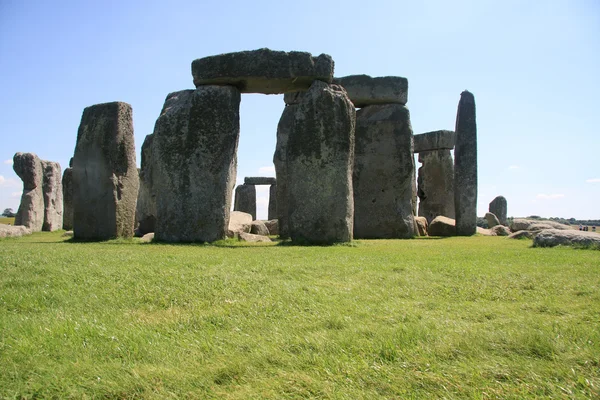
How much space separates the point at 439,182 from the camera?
2027 cm

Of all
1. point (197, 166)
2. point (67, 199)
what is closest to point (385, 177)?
point (197, 166)

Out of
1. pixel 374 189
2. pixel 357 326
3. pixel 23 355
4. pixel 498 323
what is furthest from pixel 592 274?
pixel 374 189

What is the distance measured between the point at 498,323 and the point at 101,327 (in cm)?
267

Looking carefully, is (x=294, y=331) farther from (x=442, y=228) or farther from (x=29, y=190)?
(x=29, y=190)

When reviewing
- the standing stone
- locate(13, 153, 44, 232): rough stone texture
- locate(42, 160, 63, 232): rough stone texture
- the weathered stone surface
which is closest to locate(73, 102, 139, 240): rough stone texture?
locate(13, 153, 44, 232): rough stone texture

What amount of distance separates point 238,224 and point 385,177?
437 centimetres

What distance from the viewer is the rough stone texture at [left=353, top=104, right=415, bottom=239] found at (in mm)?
13516

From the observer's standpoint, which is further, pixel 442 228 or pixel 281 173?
pixel 442 228

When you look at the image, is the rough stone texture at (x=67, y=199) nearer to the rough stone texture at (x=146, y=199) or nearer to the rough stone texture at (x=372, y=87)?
the rough stone texture at (x=146, y=199)

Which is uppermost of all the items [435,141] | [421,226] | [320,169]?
[435,141]

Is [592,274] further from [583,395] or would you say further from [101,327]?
[101,327]

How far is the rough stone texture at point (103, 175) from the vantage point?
964 centimetres

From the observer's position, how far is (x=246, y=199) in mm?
25047

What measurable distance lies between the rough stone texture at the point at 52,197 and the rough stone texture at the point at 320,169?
13.3m
